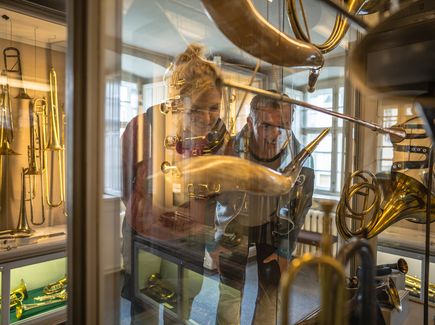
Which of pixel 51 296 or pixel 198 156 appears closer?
pixel 198 156

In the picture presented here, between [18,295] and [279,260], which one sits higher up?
[279,260]

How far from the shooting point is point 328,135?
1.30 meters

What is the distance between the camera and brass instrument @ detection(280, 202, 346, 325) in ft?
1.05

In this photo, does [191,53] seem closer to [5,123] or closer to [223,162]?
[223,162]

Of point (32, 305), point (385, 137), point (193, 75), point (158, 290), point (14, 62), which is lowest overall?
point (32, 305)

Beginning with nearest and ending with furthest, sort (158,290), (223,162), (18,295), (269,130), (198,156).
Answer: (223,162) → (198,156) → (269,130) → (158,290) → (18,295)

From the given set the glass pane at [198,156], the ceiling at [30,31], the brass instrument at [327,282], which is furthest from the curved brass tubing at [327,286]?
the ceiling at [30,31]

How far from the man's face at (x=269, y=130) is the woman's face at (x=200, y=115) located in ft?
0.45

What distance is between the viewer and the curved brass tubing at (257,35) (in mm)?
493

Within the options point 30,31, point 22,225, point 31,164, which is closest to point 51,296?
point 22,225

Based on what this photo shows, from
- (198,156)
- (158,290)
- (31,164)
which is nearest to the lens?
(198,156)

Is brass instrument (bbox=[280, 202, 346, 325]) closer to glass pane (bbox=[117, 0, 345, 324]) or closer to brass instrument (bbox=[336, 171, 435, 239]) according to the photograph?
glass pane (bbox=[117, 0, 345, 324])

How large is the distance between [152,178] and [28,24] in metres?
1.38

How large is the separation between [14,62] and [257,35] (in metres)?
1.79
